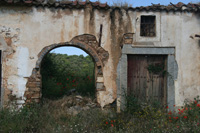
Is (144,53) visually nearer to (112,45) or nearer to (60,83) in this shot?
(112,45)

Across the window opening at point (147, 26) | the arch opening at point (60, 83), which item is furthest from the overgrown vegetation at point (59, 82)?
the window opening at point (147, 26)

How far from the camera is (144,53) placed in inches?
263

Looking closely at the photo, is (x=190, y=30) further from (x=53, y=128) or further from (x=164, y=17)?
(x=53, y=128)

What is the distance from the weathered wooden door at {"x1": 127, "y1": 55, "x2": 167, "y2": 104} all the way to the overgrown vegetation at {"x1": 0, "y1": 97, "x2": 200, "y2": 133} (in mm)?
558

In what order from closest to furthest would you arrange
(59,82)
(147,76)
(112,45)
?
(112,45) < (147,76) < (59,82)

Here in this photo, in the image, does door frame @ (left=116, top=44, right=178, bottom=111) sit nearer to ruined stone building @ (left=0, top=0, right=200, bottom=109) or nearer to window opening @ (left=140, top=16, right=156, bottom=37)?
ruined stone building @ (left=0, top=0, right=200, bottom=109)

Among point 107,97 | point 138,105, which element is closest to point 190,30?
point 138,105

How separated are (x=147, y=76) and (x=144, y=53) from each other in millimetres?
777

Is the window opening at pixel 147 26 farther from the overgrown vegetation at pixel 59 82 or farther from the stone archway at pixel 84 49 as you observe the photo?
the overgrown vegetation at pixel 59 82

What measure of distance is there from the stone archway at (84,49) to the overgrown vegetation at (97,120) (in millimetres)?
425

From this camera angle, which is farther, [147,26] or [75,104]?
[147,26]

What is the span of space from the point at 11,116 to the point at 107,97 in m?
2.80

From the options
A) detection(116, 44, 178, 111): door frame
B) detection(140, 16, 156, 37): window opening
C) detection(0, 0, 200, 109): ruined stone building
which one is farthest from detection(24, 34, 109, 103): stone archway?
detection(140, 16, 156, 37): window opening

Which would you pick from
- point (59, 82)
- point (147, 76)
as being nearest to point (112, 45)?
point (147, 76)
